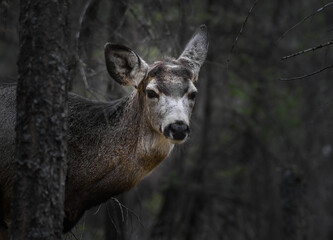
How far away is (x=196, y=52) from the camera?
23.5 feet

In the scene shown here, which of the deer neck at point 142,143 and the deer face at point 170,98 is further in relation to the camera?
the deer neck at point 142,143

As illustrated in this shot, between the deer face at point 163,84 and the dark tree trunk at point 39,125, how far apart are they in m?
1.58

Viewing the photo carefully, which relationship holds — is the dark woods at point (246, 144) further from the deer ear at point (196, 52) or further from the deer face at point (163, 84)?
the deer face at point (163, 84)

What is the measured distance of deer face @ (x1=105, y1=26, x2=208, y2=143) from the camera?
234 inches

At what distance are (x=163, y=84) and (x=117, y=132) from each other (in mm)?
825

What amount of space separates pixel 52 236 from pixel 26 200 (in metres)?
0.37

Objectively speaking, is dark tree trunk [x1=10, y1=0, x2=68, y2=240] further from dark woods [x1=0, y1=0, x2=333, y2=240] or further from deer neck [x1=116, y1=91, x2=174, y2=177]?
dark woods [x1=0, y1=0, x2=333, y2=240]

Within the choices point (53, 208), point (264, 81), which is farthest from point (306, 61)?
point (53, 208)

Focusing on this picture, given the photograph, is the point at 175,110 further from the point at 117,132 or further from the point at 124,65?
the point at 124,65

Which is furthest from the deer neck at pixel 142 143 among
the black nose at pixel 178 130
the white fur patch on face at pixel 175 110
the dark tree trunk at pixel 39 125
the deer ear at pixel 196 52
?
the dark tree trunk at pixel 39 125

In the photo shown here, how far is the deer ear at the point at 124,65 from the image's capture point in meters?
6.46

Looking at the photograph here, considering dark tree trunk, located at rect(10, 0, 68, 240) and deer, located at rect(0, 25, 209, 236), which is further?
deer, located at rect(0, 25, 209, 236)

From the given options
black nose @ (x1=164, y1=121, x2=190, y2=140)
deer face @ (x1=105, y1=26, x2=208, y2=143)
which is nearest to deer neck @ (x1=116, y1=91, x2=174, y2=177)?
deer face @ (x1=105, y1=26, x2=208, y2=143)

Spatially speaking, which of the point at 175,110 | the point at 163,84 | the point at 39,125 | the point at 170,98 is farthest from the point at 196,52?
the point at 39,125
